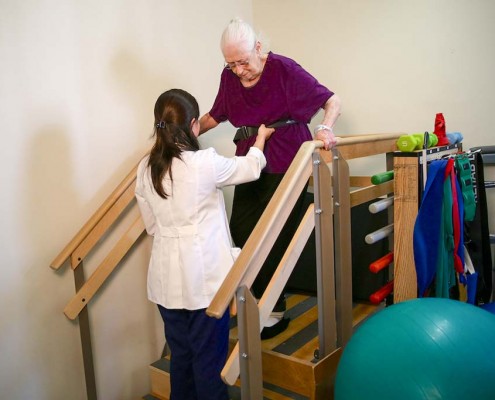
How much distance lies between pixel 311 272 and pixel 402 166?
2.86 ft

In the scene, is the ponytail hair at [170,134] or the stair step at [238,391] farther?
the stair step at [238,391]

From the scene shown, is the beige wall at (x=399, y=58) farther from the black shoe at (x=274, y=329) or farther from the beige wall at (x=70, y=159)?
the black shoe at (x=274, y=329)

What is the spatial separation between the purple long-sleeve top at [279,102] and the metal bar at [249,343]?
0.75m

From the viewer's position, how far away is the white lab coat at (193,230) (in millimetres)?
1473

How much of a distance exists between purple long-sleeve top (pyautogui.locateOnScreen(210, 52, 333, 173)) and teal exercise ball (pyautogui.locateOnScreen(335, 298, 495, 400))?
0.77 metres

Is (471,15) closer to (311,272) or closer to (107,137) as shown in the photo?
→ (311,272)

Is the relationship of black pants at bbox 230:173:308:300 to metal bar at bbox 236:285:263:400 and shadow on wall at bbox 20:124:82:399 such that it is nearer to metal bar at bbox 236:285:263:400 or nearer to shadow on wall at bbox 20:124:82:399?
metal bar at bbox 236:285:263:400

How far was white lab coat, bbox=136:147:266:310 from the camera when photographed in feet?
4.83

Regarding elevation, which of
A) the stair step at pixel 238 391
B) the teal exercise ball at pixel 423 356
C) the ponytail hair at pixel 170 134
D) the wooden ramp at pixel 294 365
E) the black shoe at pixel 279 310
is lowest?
the stair step at pixel 238 391

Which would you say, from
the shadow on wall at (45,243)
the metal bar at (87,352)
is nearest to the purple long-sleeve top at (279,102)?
the shadow on wall at (45,243)

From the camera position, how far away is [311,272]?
242cm

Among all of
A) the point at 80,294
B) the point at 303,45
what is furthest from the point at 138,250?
the point at 303,45

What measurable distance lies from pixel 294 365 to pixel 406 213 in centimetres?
73

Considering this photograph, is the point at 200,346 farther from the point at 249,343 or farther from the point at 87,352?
the point at 87,352
